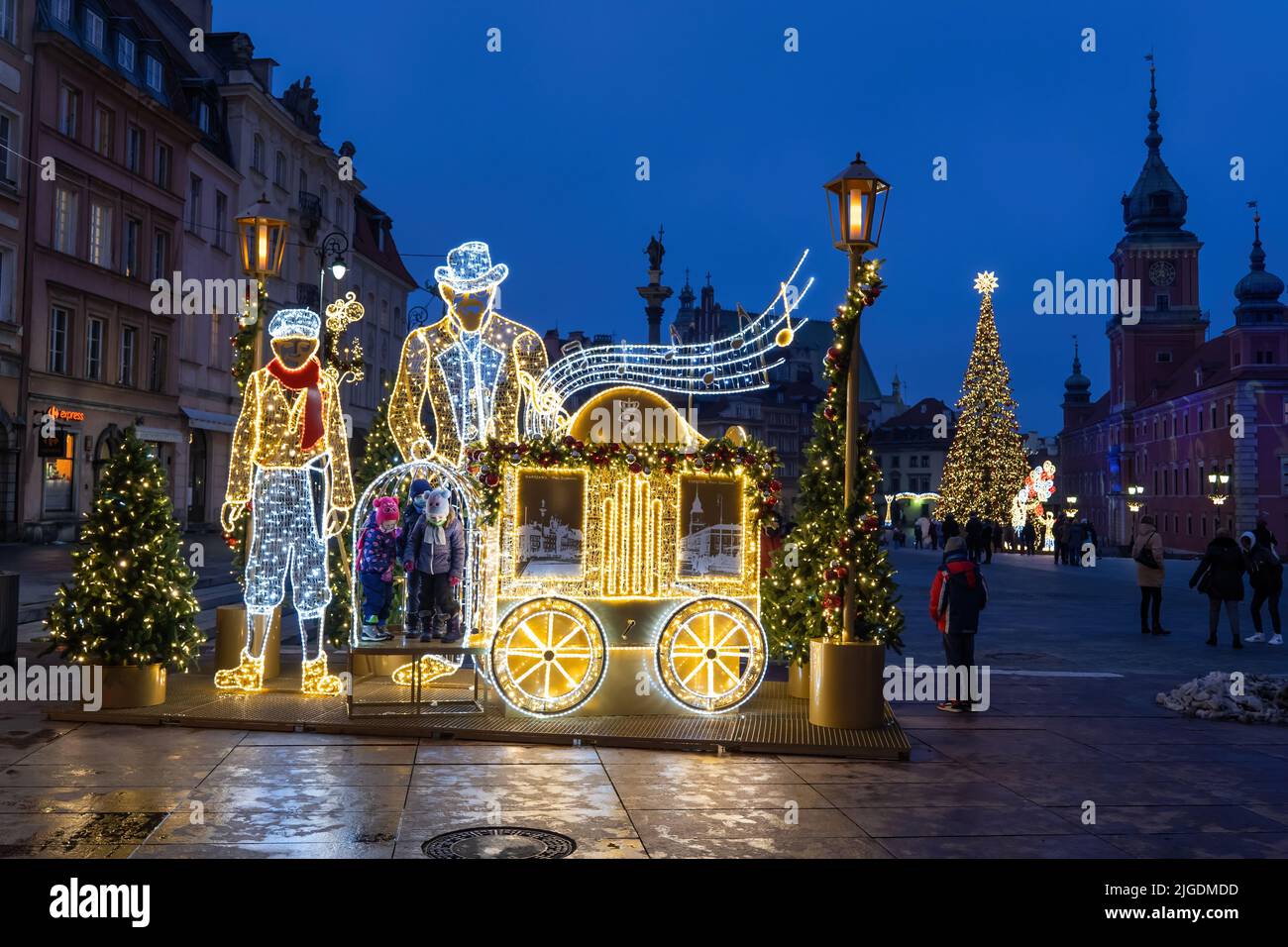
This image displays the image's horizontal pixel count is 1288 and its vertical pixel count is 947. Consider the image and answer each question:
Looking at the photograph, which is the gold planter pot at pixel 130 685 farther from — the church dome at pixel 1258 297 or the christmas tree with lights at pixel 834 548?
the church dome at pixel 1258 297

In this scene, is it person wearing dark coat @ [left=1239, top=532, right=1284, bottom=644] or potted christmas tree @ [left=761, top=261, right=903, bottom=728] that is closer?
potted christmas tree @ [left=761, top=261, right=903, bottom=728]

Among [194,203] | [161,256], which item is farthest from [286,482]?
[194,203]

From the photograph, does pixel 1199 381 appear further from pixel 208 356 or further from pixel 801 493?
pixel 801 493

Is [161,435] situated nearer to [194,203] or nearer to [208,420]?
[208,420]

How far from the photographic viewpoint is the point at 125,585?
965 cm

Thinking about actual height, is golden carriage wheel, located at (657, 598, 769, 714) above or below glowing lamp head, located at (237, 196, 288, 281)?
below

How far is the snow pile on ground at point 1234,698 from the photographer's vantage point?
412 inches

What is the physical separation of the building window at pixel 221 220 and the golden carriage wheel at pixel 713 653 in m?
36.3

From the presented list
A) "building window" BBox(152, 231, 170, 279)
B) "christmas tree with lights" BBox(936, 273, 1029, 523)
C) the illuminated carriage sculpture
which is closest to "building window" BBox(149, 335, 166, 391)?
"building window" BBox(152, 231, 170, 279)

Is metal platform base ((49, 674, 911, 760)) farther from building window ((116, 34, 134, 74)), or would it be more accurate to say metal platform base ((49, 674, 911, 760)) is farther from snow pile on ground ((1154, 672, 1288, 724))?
building window ((116, 34, 134, 74))

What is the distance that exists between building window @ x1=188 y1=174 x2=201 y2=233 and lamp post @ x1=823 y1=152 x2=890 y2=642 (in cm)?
3477

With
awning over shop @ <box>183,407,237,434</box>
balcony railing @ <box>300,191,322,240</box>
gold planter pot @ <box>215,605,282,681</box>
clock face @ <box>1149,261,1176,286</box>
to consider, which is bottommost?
gold planter pot @ <box>215,605,282,681</box>

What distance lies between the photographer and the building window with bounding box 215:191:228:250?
4150cm
